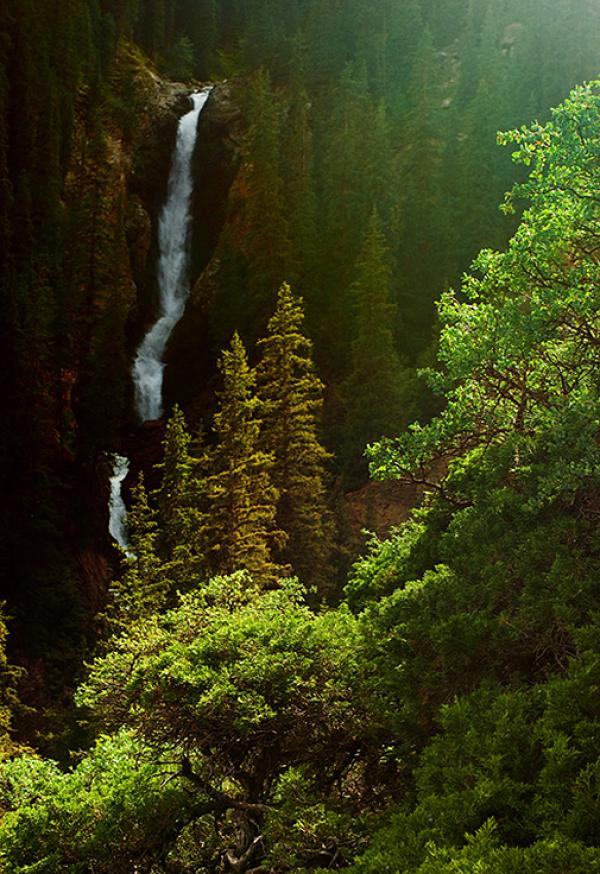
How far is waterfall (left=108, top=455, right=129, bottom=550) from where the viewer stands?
3459 cm

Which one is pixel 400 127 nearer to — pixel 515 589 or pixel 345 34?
pixel 345 34

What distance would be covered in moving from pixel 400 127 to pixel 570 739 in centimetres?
5343

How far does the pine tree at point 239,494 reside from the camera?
24656 millimetres

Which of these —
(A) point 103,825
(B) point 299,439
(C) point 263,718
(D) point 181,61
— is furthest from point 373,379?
(D) point 181,61

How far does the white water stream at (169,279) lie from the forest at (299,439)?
0.80 ft

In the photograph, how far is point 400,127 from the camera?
2088 inches

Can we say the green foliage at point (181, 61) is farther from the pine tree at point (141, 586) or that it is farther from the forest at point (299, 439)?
the pine tree at point (141, 586)

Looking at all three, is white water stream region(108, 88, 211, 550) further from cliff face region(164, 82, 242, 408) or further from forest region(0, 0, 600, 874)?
cliff face region(164, 82, 242, 408)

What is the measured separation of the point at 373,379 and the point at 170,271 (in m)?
19.2

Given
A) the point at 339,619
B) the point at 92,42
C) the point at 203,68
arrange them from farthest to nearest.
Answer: the point at 203,68
the point at 92,42
the point at 339,619

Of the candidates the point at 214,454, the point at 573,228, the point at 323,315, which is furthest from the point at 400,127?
the point at 573,228

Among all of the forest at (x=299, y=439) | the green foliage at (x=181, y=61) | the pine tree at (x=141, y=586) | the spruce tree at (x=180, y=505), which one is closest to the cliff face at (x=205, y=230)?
the forest at (x=299, y=439)

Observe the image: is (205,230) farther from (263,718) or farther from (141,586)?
(263,718)

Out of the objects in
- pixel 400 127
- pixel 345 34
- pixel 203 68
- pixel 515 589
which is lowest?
pixel 515 589
